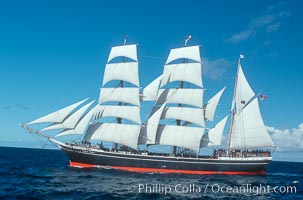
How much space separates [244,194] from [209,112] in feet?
92.2

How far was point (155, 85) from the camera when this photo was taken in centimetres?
6347

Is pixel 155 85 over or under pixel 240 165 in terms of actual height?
over

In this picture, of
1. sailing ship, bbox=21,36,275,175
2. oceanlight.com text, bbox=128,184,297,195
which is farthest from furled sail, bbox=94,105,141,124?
oceanlight.com text, bbox=128,184,297,195

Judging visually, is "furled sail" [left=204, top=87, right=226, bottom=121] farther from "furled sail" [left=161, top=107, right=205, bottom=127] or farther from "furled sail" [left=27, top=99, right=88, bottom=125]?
"furled sail" [left=27, top=99, right=88, bottom=125]

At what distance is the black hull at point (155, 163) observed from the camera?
56562 mm

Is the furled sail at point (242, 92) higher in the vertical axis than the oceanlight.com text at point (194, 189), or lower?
higher

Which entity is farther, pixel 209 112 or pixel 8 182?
pixel 209 112

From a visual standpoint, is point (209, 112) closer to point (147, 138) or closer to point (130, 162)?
point (147, 138)

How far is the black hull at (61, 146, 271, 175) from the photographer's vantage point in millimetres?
56562

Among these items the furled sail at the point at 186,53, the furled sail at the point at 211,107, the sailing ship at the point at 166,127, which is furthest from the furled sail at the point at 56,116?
the furled sail at the point at 211,107

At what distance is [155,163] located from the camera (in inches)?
2229

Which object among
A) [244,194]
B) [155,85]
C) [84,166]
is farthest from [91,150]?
[244,194]

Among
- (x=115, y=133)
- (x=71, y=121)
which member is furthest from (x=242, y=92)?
(x=71, y=121)

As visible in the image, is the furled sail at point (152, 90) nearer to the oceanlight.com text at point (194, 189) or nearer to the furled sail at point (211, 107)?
the furled sail at point (211, 107)
